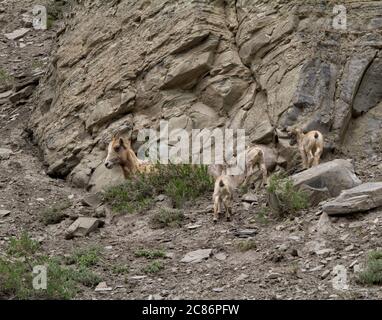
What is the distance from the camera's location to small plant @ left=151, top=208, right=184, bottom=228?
47.8ft

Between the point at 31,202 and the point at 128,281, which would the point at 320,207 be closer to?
the point at 128,281

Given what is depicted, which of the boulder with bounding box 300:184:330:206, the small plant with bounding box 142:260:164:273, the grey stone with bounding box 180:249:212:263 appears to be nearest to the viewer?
the small plant with bounding box 142:260:164:273

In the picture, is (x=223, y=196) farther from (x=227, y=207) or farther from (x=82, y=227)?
(x=82, y=227)

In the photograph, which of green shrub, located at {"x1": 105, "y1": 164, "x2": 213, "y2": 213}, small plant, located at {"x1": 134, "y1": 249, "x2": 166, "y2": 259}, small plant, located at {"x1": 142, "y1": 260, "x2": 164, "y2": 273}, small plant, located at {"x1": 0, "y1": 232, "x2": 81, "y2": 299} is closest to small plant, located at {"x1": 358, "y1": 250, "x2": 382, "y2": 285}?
small plant, located at {"x1": 142, "y1": 260, "x2": 164, "y2": 273}

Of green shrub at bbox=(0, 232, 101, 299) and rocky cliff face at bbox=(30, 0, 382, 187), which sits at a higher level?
rocky cliff face at bbox=(30, 0, 382, 187)

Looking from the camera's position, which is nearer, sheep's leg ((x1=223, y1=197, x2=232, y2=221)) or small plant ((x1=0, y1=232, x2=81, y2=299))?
small plant ((x1=0, y1=232, x2=81, y2=299))

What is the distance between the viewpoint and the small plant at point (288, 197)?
13453 millimetres

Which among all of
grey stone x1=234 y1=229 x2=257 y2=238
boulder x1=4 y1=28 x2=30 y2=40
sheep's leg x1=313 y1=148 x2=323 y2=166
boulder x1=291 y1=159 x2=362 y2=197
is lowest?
grey stone x1=234 y1=229 x2=257 y2=238

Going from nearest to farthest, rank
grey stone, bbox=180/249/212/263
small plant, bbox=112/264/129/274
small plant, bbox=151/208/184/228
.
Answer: small plant, bbox=112/264/129/274, grey stone, bbox=180/249/212/263, small plant, bbox=151/208/184/228

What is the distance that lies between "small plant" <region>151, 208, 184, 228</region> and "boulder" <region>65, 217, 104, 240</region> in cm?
114

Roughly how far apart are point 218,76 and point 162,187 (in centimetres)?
319

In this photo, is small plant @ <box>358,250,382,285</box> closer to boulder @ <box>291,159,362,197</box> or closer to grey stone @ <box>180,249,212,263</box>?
→ grey stone @ <box>180,249,212,263</box>

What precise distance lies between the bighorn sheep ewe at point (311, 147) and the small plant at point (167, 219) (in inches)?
113

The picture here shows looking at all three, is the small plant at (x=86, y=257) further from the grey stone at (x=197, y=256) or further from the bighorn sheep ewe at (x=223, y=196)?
the bighorn sheep ewe at (x=223, y=196)
